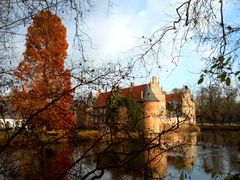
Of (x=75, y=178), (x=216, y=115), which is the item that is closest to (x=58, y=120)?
(x=75, y=178)

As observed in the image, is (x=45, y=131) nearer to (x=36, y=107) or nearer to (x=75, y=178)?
(x=36, y=107)

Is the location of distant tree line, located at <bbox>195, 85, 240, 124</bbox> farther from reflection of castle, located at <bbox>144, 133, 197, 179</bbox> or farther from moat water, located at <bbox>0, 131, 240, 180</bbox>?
reflection of castle, located at <bbox>144, 133, 197, 179</bbox>

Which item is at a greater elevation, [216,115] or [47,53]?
[47,53]

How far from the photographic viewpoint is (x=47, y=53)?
330cm

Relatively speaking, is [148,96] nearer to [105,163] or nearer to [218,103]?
[105,163]

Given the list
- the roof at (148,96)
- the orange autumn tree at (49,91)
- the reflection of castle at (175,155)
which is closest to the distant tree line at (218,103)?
the reflection of castle at (175,155)

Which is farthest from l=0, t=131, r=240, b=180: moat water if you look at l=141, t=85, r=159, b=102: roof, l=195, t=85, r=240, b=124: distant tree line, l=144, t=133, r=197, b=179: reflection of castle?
l=141, t=85, r=159, b=102: roof

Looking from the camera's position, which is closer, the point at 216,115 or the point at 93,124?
the point at 216,115

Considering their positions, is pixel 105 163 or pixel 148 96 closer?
pixel 105 163

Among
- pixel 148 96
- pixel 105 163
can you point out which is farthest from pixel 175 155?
pixel 148 96

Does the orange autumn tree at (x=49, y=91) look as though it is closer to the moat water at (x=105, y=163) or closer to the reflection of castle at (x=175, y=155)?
the moat water at (x=105, y=163)

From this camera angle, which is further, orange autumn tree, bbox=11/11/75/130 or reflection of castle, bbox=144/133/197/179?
orange autumn tree, bbox=11/11/75/130

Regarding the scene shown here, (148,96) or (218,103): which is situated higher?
(148,96)

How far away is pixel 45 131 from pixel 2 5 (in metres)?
1.38
